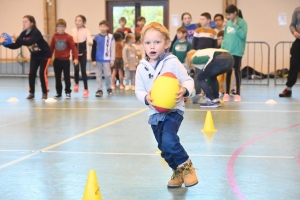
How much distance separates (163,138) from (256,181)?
2.70 feet

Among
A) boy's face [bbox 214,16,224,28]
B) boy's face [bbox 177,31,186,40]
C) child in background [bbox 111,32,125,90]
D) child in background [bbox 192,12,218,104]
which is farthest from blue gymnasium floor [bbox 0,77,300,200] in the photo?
child in background [bbox 111,32,125,90]

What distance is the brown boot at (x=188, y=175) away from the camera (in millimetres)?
3984

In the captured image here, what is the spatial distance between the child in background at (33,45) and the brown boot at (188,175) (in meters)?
7.09

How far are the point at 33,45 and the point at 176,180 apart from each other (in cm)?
726

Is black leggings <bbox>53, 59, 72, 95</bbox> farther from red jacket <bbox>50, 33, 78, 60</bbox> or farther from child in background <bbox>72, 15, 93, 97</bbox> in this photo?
child in background <bbox>72, 15, 93, 97</bbox>

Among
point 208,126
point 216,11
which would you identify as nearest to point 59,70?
point 208,126

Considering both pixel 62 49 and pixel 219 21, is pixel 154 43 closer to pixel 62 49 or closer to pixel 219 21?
pixel 62 49

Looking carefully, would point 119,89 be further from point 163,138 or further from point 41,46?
point 163,138

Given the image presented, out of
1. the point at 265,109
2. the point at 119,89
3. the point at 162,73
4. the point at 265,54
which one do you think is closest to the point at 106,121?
the point at 265,109

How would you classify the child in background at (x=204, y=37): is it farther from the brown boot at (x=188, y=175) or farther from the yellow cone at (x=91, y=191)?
the yellow cone at (x=91, y=191)

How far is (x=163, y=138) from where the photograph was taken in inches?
159

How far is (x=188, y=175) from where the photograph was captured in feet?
13.2

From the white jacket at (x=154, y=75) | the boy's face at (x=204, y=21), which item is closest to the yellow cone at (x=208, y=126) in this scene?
the white jacket at (x=154, y=75)

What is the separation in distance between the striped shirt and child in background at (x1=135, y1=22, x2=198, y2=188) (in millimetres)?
6460
